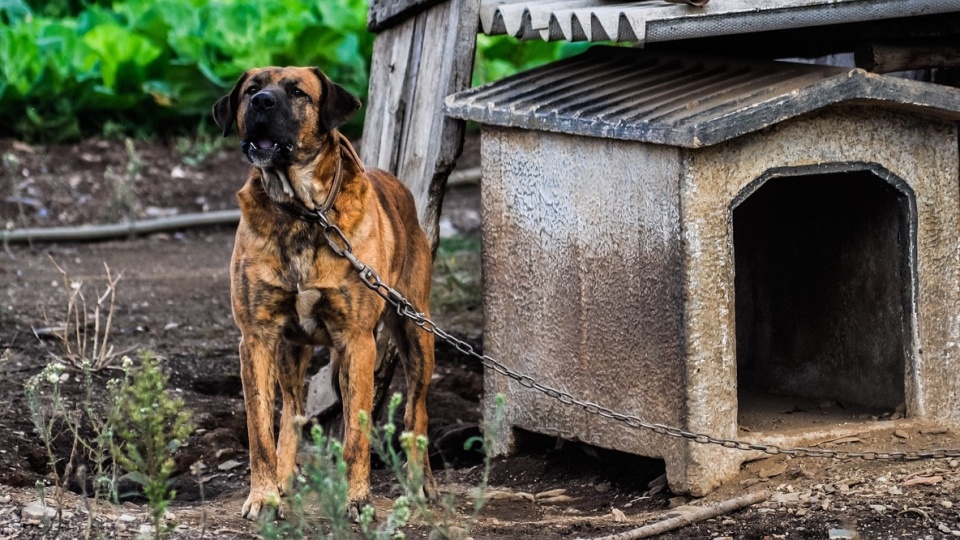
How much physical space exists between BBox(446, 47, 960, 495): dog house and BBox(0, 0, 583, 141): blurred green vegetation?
18.4 ft

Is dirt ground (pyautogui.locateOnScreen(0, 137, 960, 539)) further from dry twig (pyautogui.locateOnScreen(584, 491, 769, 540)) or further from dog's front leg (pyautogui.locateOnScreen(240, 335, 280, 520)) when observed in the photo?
dog's front leg (pyautogui.locateOnScreen(240, 335, 280, 520))

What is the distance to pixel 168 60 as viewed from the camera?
11.8 m

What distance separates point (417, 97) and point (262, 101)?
159cm

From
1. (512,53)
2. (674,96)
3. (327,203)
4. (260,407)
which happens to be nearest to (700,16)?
(674,96)

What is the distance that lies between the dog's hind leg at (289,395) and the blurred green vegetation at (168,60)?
5937 mm

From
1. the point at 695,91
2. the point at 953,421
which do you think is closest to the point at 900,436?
the point at 953,421

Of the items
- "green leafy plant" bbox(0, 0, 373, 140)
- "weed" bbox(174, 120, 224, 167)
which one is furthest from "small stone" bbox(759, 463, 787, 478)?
"weed" bbox(174, 120, 224, 167)

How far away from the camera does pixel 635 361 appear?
5.29 metres

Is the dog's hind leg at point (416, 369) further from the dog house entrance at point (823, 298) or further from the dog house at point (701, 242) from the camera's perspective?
the dog house entrance at point (823, 298)

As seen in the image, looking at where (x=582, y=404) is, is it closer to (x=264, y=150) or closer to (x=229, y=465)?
(x=264, y=150)

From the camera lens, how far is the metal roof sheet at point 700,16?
497 cm

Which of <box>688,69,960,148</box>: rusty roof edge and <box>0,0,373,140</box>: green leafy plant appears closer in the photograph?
<box>688,69,960,148</box>: rusty roof edge

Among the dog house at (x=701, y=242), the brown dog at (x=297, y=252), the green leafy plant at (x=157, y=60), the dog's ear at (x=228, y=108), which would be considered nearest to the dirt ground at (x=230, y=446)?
the dog house at (x=701, y=242)

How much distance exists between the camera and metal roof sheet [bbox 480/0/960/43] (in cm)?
497
